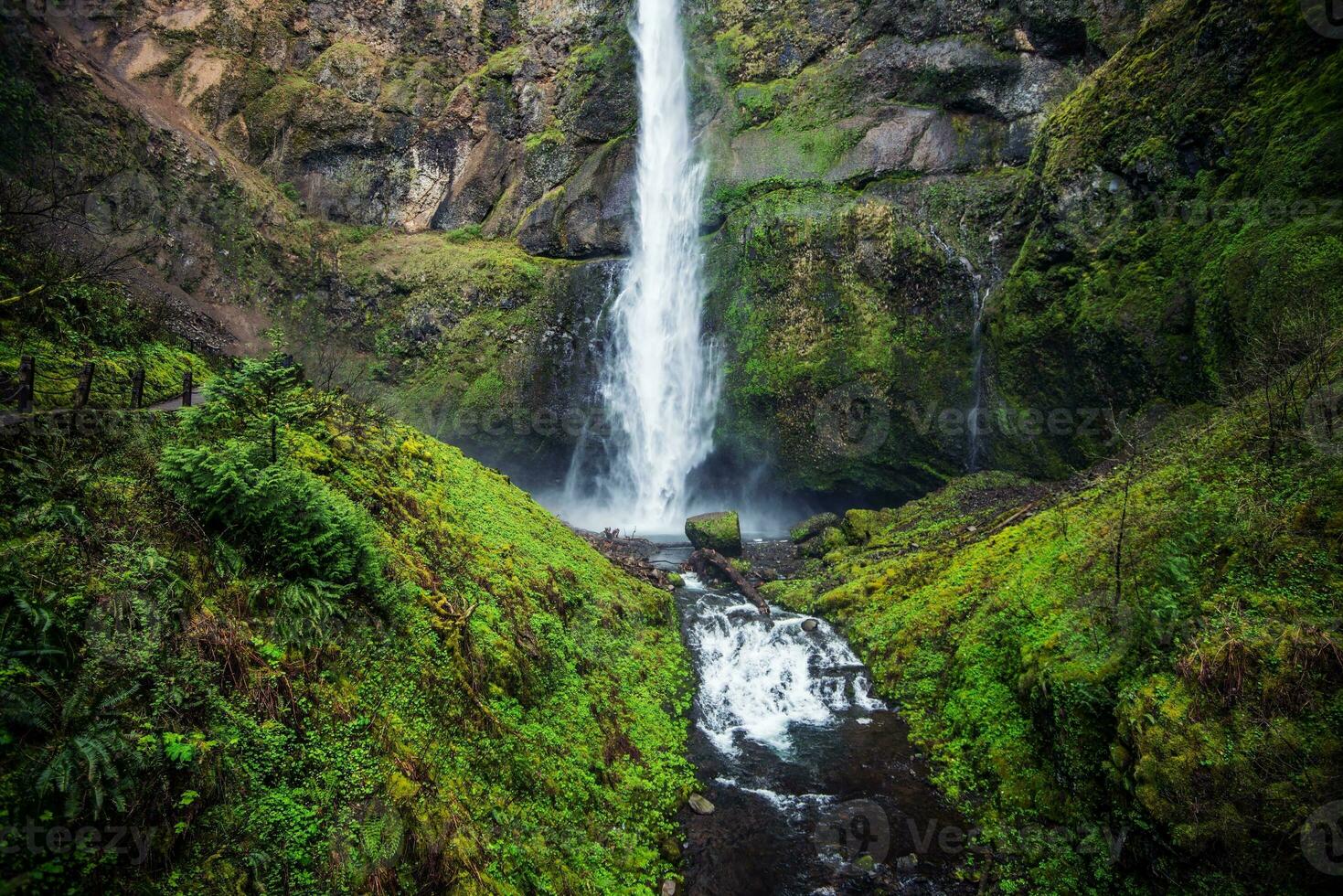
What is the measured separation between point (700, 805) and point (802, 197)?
22.5m

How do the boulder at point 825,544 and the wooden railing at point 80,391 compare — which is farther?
the boulder at point 825,544

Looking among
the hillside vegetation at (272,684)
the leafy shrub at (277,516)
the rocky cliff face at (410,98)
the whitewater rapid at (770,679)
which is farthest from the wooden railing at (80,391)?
the rocky cliff face at (410,98)

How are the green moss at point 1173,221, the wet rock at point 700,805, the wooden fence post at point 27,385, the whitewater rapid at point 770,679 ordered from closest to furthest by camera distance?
the wooden fence post at point 27,385 < the wet rock at point 700,805 < the whitewater rapid at point 770,679 < the green moss at point 1173,221

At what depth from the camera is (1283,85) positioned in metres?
10.8

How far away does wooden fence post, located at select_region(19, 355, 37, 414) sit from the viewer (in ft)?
16.6

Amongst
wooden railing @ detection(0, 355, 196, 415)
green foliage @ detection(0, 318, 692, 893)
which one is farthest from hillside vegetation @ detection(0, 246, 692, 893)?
wooden railing @ detection(0, 355, 196, 415)

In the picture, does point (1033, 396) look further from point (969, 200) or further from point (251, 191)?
point (251, 191)

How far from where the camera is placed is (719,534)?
17.4m

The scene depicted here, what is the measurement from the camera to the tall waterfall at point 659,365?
25547 mm

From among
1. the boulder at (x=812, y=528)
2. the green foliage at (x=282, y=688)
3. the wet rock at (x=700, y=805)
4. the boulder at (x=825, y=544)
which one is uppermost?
the boulder at (x=812, y=528)

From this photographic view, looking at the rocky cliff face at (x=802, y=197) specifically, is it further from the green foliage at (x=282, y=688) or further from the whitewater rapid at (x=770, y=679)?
the green foliage at (x=282, y=688)

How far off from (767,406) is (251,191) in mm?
27422

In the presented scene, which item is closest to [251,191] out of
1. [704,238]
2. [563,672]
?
[704,238]

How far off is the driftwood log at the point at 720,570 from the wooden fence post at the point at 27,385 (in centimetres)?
1188
